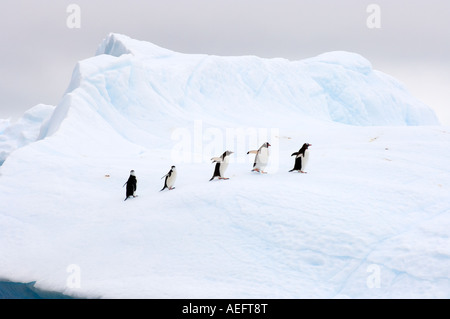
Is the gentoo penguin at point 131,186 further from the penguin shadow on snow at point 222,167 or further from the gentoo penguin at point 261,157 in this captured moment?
the gentoo penguin at point 261,157

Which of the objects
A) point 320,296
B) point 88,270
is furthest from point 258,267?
point 88,270

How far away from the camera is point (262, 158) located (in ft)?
26.7

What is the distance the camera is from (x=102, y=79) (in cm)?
1597

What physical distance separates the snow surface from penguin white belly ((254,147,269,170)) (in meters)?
0.24

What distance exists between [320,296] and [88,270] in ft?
10.4

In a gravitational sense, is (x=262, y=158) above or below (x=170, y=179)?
above

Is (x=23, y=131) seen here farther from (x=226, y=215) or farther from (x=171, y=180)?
(x=226, y=215)

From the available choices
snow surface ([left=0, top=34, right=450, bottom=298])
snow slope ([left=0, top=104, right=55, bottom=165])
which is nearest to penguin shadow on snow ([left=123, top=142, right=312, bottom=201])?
snow surface ([left=0, top=34, right=450, bottom=298])

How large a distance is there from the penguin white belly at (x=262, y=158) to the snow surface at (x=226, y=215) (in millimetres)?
238

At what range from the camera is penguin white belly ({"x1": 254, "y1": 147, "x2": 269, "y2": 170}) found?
805cm

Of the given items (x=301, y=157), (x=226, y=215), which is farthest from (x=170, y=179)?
(x=301, y=157)

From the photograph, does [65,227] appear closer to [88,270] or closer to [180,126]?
[88,270]

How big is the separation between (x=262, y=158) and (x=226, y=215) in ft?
6.26

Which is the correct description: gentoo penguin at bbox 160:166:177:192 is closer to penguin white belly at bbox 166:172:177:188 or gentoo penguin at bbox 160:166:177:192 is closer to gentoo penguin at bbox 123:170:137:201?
penguin white belly at bbox 166:172:177:188
